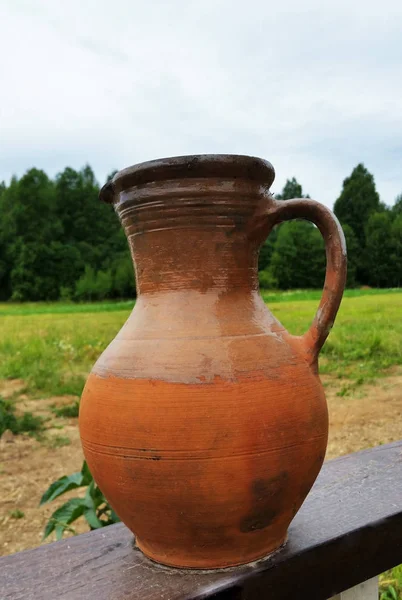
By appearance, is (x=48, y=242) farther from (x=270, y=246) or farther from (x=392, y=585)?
(x=392, y=585)

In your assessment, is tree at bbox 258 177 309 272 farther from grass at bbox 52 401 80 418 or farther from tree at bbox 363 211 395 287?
grass at bbox 52 401 80 418

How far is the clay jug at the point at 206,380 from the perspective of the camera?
1.14 metres

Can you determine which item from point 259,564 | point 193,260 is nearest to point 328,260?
point 193,260

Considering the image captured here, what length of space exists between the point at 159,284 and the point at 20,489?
132 inches

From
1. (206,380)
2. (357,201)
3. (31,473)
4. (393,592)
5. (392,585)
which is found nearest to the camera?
(206,380)

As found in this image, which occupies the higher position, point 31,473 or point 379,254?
point 379,254

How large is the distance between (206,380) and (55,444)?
4320 millimetres

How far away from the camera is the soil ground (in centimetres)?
365

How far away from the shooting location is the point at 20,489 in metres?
4.12

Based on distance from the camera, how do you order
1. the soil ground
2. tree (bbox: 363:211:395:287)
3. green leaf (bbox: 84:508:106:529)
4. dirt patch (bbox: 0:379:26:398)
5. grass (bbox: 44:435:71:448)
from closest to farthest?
green leaf (bbox: 84:508:106:529) → the soil ground → grass (bbox: 44:435:71:448) → dirt patch (bbox: 0:379:26:398) → tree (bbox: 363:211:395:287)

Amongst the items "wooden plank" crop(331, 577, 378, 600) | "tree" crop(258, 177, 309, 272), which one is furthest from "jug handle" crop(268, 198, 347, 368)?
"tree" crop(258, 177, 309, 272)

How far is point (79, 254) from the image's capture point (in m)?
27.1

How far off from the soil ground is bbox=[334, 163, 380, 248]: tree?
36861 millimetres

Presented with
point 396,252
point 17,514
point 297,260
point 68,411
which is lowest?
point 17,514
